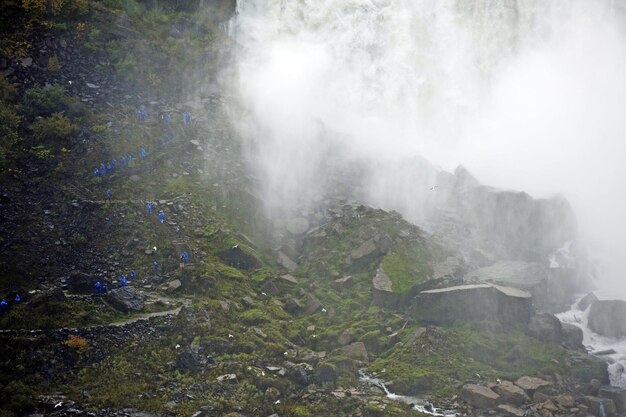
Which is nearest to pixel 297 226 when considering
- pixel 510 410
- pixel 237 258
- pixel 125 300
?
pixel 237 258

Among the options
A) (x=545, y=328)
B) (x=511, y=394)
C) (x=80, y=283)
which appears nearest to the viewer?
(x=511, y=394)

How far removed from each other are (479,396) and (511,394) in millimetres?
1700

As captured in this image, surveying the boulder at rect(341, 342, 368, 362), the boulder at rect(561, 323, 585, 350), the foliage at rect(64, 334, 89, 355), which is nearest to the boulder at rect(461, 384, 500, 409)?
the boulder at rect(341, 342, 368, 362)

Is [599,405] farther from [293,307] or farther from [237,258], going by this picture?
[237,258]

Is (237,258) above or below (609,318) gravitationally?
above

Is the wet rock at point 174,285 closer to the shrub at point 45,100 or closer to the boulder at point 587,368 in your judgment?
the shrub at point 45,100

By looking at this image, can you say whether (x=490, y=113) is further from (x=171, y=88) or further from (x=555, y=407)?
(x=555, y=407)

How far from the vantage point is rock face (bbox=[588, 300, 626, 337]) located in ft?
110

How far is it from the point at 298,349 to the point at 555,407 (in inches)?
498

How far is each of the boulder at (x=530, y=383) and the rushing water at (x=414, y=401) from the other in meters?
4.17

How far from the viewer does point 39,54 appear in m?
39.3

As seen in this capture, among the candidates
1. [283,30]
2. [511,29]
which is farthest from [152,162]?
[511,29]

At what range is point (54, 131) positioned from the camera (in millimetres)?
34938

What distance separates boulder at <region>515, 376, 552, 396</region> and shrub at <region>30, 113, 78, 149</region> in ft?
102
